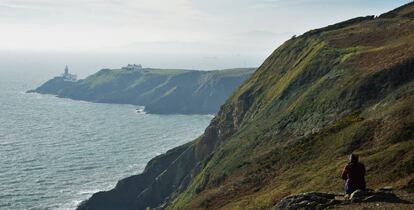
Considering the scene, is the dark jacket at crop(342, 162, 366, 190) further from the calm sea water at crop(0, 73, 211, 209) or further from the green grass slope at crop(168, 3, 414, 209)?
the calm sea water at crop(0, 73, 211, 209)

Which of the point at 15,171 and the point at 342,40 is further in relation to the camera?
the point at 15,171

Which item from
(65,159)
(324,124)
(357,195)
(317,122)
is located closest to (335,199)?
(357,195)

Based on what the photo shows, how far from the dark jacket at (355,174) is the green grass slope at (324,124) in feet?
16.4

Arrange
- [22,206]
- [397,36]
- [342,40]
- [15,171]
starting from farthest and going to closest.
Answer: [15,171] < [22,206] < [342,40] < [397,36]

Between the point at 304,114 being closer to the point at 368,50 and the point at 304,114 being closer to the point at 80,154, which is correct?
the point at 368,50

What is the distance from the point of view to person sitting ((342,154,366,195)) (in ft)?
81.6

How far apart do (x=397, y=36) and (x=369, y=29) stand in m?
12.5

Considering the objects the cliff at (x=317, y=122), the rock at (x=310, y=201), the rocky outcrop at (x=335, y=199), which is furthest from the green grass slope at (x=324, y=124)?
the rock at (x=310, y=201)

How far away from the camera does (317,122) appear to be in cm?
5472

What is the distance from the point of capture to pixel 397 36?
7175 cm

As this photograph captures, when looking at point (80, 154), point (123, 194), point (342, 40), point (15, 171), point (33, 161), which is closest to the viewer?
point (342, 40)

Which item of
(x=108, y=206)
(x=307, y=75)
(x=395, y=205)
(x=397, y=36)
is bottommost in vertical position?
(x=108, y=206)

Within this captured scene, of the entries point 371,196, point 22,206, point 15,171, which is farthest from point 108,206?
point 371,196

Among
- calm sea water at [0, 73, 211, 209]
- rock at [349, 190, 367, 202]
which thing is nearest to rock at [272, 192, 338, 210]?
rock at [349, 190, 367, 202]
